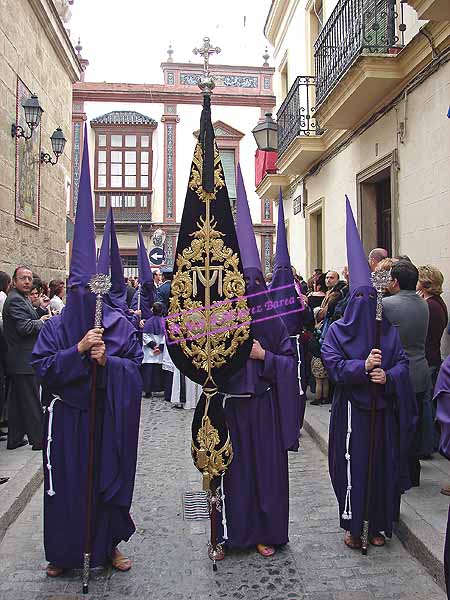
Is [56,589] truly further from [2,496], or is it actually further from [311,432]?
[311,432]

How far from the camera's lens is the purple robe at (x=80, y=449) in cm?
363

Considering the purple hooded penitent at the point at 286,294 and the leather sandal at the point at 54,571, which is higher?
the purple hooded penitent at the point at 286,294

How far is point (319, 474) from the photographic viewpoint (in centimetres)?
571

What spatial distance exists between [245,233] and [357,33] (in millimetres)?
5253

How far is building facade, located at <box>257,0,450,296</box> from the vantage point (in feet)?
22.0

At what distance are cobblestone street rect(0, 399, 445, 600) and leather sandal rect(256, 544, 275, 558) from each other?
0.13 ft

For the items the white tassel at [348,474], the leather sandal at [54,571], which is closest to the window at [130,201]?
the white tassel at [348,474]

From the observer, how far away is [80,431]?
368 centimetres

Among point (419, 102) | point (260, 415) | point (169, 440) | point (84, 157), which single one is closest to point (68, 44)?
point (419, 102)

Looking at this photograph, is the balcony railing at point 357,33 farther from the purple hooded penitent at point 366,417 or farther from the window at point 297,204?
the purple hooded penitent at point 366,417

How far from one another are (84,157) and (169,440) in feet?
13.3

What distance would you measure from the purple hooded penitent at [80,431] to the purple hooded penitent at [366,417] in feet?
4.56

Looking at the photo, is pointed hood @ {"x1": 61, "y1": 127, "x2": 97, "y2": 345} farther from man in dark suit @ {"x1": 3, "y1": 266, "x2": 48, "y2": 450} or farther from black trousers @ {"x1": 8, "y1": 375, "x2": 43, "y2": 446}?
black trousers @ {"x1": 8, "y1": 375, "x2": 43, "y2": 446}

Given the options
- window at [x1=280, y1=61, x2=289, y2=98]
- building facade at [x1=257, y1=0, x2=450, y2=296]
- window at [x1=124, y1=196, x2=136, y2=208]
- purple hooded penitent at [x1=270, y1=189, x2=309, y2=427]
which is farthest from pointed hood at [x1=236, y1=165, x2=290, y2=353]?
window at [x1=124, y1=196, x2=136, y2=208]
